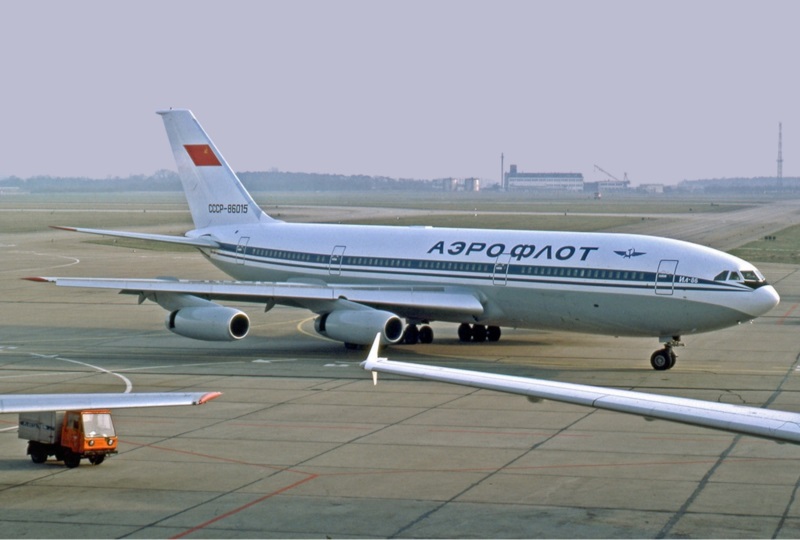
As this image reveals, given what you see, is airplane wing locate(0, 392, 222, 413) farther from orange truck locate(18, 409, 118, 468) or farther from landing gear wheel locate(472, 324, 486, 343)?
landing gear wheel locate(472, 324, 486, 343)

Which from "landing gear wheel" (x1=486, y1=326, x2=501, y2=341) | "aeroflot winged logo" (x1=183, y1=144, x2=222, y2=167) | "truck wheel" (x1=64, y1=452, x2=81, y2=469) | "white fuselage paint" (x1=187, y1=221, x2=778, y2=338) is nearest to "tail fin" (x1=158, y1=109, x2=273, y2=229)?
"aeroflot winged logo" (x1=183, y1=144, x2=222, y2=167)

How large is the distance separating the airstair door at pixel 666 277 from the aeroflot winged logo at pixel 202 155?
63.1 feet

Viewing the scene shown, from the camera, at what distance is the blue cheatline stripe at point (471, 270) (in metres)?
33.9

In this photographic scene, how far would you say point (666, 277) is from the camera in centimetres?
3378

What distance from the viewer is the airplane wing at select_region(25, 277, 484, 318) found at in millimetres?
37031

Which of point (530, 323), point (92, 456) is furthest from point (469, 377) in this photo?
point (530, 323)

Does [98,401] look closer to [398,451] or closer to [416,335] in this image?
[398,451]

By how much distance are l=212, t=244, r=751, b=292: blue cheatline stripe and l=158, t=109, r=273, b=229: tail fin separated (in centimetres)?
162

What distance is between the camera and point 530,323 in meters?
36.7

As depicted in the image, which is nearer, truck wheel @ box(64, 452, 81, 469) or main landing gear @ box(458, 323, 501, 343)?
truck wheel @ box(64, 452, 81, 469)

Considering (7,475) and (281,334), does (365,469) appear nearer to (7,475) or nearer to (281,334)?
(7,475)

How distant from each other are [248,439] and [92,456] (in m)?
3.73

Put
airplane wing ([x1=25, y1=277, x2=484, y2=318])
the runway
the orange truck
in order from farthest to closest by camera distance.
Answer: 1. airplane wing ([x1=25, y1=277, x2=484, y2=318])
2. the orange truck
3. the runway

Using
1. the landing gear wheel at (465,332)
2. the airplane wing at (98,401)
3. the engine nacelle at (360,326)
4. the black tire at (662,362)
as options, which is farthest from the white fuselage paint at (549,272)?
the airplane wing at (98,401)
